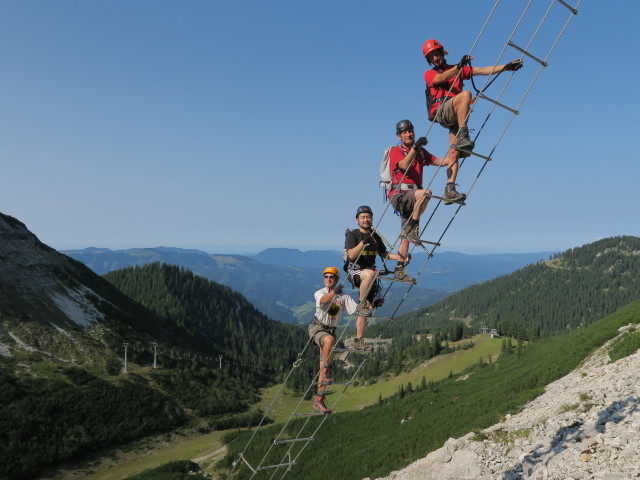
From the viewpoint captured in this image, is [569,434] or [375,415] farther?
[375,415]

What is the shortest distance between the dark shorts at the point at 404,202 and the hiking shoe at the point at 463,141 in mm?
1835

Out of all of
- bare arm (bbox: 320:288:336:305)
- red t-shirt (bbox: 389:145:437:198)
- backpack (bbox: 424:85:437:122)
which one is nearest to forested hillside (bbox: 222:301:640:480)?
bare arm (bbox: 320:288:336:305)

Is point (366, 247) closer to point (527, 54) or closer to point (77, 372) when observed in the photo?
point (527, 54)

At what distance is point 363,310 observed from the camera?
41.9ft

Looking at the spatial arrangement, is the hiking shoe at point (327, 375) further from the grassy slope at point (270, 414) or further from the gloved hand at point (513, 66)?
the grassy slope at point (270, 414)

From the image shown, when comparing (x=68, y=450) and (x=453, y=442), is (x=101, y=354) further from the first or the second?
(x=453, y=442)

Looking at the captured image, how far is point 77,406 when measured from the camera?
83625 mm

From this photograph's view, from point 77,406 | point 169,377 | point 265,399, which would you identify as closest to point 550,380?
point 77,406

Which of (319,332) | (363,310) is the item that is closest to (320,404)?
(319,332)

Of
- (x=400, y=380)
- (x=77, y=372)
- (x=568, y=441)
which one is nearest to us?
(x=568, y=441)

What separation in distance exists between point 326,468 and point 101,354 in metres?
77.5

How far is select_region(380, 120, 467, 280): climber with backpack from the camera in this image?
12.2 metres

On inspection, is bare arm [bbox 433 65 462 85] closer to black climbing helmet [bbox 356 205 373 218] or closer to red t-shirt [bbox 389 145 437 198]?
red t-shirt [bbox 389 145 437 198]

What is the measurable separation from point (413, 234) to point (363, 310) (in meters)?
2.85
